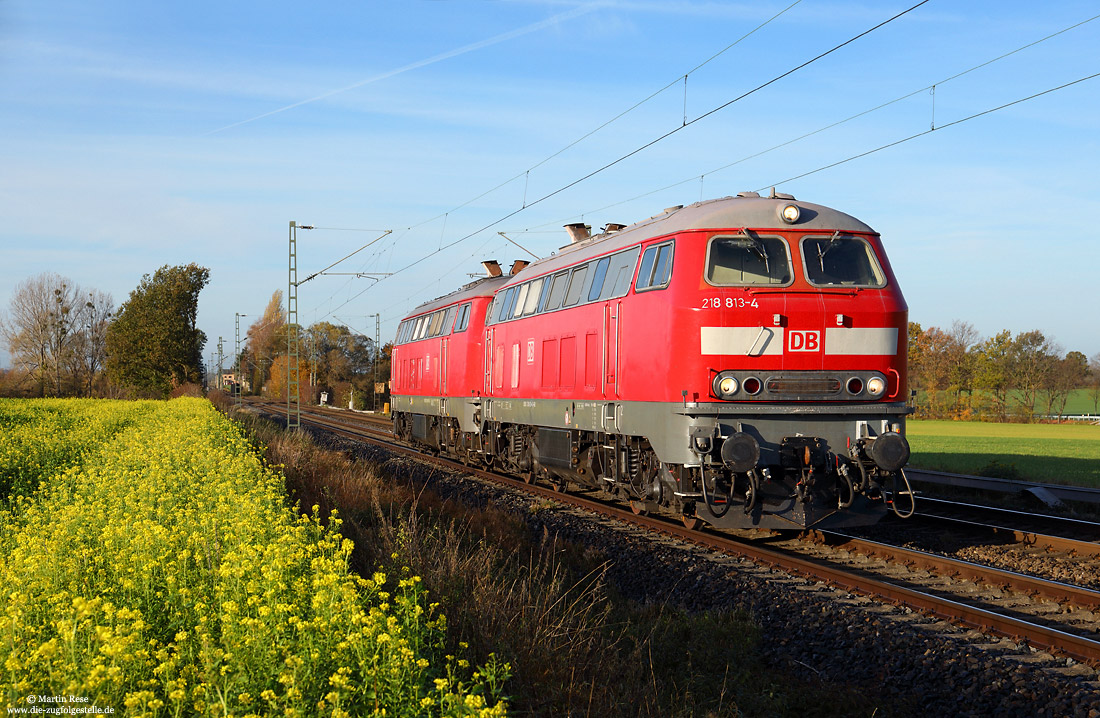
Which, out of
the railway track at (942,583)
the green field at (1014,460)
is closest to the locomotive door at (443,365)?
the railway track at (942,583)

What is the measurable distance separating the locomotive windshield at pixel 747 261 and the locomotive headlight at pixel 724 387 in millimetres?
1210

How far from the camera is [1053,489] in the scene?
1565cm

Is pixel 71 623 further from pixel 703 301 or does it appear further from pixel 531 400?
pixel 531 400

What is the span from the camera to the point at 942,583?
9.36 metres

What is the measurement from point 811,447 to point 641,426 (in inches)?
92.8

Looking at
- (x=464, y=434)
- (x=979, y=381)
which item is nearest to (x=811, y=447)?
(x=464, y=434)

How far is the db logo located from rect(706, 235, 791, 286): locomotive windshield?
0.70m

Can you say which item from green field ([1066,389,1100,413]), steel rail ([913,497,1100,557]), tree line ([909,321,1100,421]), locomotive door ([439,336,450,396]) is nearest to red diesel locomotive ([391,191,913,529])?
steel rail ([913,497,1100,557])

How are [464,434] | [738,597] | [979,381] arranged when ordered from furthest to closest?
[979,381], [464,434], [738,597]

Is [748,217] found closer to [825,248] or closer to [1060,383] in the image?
[825,248]

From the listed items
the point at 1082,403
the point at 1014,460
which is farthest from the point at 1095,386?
the point at 1014,460

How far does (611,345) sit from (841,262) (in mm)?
3509

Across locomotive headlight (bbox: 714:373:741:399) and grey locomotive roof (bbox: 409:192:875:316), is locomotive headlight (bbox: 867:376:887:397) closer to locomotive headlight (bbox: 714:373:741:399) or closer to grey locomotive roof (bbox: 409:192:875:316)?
locomotive headlight (bbox: 714:373:741:399)

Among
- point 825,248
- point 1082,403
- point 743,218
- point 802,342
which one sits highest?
point 743,218
